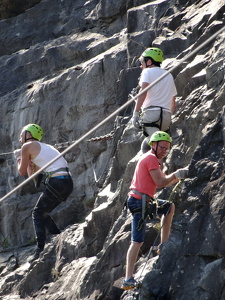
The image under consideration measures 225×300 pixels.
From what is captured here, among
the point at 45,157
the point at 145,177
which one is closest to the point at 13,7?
the point at 45,157

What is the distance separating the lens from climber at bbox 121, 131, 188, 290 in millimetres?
9625

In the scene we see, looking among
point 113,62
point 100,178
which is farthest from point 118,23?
point 100,178

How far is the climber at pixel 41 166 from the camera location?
12.1 m

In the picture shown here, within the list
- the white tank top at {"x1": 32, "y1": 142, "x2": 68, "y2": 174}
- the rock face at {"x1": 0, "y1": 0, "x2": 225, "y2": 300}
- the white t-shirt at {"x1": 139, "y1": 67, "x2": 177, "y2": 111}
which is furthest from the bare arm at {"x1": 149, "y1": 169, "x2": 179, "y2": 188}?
the white tank top at {"x1": 32, "y1": 142, "x2": 68, "y2": 174}

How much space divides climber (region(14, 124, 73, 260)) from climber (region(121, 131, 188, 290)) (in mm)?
2661

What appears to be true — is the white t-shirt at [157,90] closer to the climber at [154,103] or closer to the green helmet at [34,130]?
the climber at [154,103]

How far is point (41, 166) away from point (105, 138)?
3.37 m

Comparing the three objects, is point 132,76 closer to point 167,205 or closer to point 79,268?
point 79,268

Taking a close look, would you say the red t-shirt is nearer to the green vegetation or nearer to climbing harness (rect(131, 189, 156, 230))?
climbing harness (rect(131, 189, 156, 230))

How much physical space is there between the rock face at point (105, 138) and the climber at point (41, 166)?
31.0 inches

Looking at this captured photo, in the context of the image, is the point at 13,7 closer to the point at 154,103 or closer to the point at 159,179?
the point at 154,103

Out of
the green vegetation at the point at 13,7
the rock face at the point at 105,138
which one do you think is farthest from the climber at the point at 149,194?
the green vegetation at the point at 13,7

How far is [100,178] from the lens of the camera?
50.0ft

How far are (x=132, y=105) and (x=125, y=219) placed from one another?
3670 millimetres
